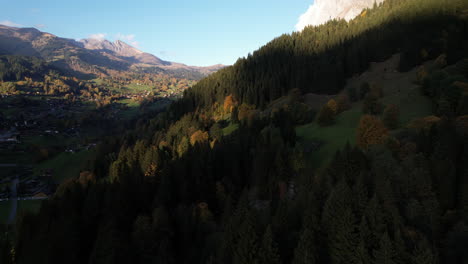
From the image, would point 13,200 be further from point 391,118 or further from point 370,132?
point 391,118

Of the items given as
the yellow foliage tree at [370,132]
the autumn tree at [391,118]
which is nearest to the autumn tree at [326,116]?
the autumn tree at [391,118]

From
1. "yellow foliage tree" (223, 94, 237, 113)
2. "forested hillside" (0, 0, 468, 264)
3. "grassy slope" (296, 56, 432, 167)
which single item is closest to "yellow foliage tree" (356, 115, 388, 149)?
"forested hillside" (0, 0, 468, 264)

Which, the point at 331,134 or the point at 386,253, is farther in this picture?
the point at 331,134

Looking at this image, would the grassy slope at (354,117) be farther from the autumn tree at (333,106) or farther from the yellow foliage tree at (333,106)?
the yellow foliage tree at (333,106)

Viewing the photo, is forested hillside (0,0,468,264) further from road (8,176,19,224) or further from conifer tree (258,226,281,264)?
road (8,176,19,224)

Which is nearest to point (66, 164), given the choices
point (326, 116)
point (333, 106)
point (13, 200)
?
point (13, 200)
